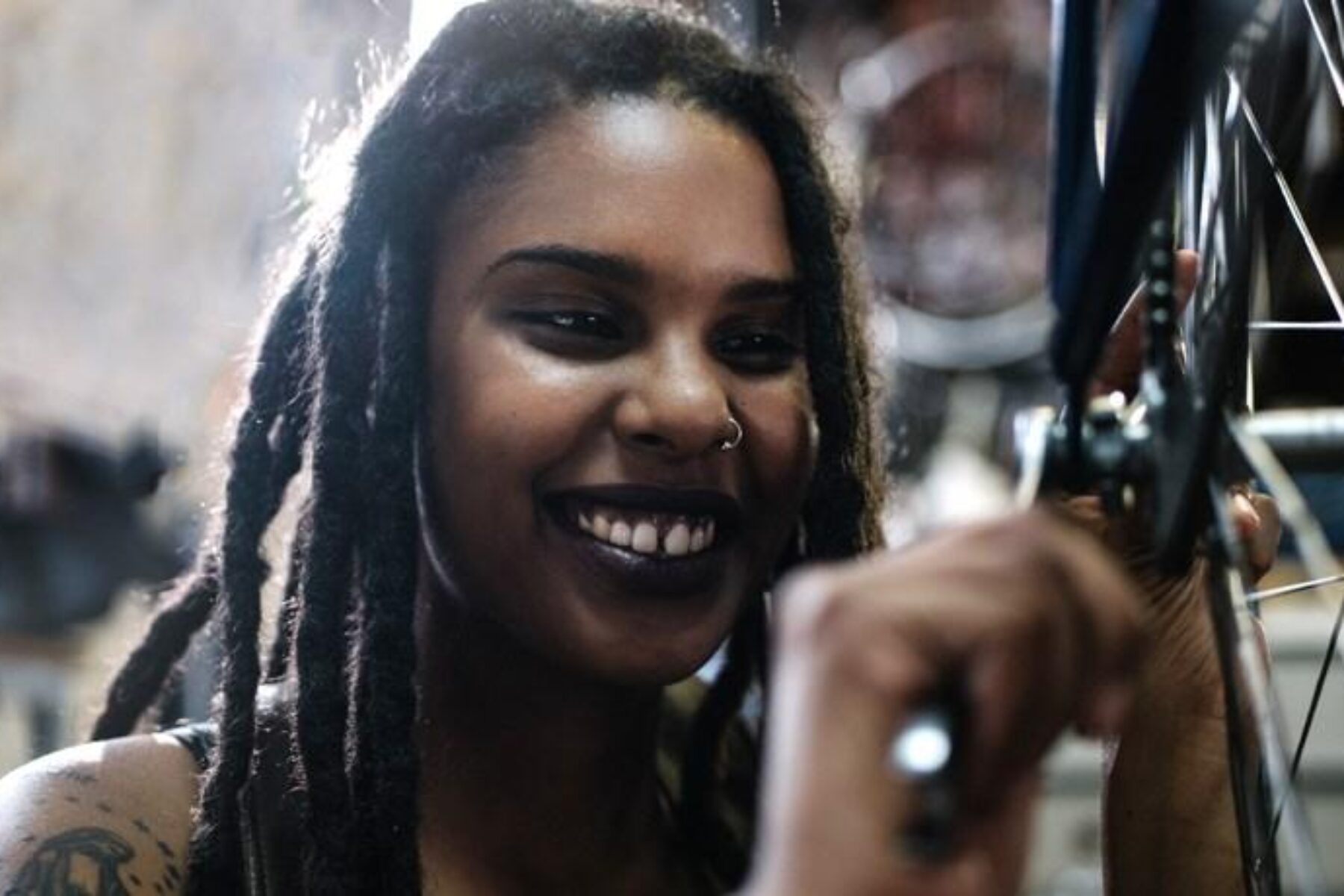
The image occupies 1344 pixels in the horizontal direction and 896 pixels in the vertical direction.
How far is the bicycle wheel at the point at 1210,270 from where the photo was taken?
1.19m

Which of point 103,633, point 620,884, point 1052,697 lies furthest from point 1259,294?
point 103,633

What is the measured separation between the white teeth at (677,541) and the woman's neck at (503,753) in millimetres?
186

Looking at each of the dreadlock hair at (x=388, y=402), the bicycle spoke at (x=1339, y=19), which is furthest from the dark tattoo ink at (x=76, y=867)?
the bicycle spoke at (x=1339, y=19)

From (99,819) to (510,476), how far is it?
511mm

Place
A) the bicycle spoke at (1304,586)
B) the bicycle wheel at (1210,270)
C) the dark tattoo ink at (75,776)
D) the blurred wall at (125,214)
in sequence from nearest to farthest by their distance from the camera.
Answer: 1. the bicycle wheel at (1210,270)
2. the bicycle spoke at (1304,586)
3. the dark tattoo ink at (75,776)
4. the blurred wall at (125,214)

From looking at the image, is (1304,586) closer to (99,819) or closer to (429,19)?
(99,819)

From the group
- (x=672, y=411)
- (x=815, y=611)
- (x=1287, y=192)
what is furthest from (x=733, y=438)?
(x=815, y=611)

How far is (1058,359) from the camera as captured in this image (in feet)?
4.89

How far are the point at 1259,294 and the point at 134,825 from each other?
120 cm

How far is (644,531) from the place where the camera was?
207 cm

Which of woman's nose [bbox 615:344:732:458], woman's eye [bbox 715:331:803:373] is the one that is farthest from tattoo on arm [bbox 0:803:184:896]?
woman's eye [bbox 715:331:803:373]

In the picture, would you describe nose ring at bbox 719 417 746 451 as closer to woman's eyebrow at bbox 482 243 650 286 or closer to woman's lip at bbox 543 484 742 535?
woman's lip at bbox 543 484 742 535

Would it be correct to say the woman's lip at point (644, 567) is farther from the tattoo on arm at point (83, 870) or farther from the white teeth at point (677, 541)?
the tattoo on arm at point (83, 870)

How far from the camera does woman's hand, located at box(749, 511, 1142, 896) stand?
913 millimetres
